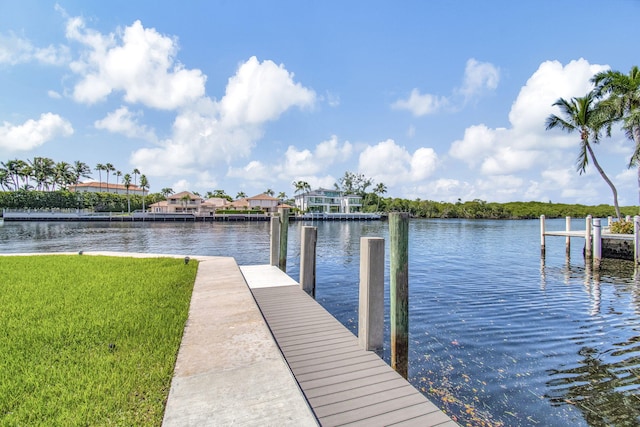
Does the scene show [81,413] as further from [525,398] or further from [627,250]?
[627,250]

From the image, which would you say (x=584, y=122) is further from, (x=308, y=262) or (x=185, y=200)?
(x=185, y=200)

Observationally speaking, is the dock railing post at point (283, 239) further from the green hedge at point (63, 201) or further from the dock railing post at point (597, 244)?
the green hedge at point (63, 201)

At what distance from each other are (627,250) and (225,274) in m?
20.5

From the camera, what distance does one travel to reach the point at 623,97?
22359mm

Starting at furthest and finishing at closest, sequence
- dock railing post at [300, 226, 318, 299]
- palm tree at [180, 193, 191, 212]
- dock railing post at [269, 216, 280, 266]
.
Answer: palm tree at [180, 193, 191, 212]
dock railing post at [269, 216, 280, 266]
dock railing post at [300, 226, 318, 299]

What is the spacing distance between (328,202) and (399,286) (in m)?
93.6

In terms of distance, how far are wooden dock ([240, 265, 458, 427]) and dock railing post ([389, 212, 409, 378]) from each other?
2.23 ft

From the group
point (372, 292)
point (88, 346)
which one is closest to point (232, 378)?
point (88, 346)

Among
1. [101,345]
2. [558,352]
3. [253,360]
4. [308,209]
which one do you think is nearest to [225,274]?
[101,345]

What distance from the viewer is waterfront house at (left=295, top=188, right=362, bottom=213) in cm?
9562

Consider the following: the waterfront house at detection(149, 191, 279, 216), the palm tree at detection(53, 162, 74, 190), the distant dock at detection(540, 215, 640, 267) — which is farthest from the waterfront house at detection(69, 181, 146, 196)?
the distant dock at detection(540, 215, 640, 267)

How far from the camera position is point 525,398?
15.4 feet

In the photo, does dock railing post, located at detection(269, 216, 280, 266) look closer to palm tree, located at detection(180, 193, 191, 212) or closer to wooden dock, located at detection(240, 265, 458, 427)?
wooden dock, located at detection(240, 265, 458, 427)

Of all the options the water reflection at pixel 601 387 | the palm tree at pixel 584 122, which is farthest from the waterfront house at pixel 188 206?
the water reflection at pixel 601 387
